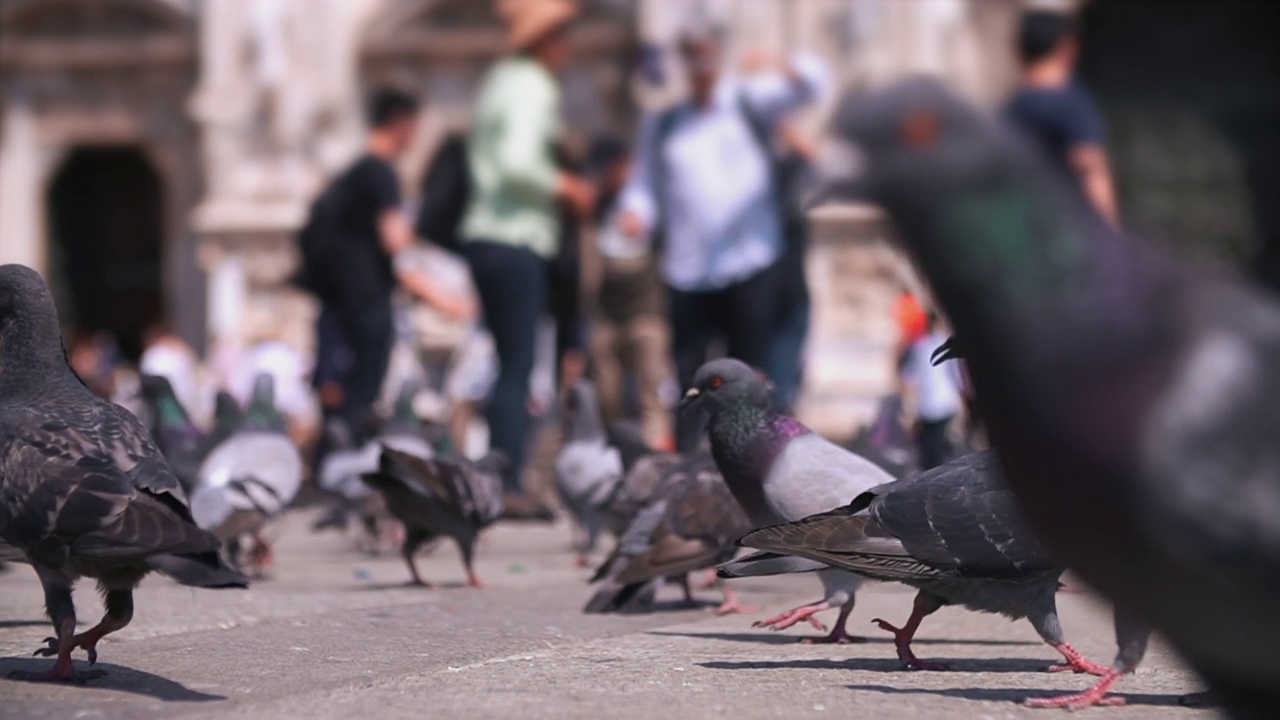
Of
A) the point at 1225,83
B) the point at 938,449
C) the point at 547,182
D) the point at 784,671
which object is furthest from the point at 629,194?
the point at 1225,83

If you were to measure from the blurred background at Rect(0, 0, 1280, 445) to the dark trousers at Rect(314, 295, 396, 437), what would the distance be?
16.3 feet

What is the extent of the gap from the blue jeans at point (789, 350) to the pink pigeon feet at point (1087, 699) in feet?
16.1

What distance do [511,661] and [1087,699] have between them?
136 cm

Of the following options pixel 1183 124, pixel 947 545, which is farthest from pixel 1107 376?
pixel 1183 124

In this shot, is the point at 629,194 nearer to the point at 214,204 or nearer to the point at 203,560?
the point at 203,560

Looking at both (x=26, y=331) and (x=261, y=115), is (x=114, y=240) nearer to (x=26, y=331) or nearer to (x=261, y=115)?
(x=261, y=115)

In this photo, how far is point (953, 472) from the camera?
196 inches

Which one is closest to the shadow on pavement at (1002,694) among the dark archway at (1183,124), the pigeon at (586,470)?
the pigeon at (586,470)

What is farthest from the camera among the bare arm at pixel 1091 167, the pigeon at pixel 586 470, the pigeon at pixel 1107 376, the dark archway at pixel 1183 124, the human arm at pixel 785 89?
the dark archway at pixel 1183 124

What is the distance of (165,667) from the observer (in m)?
4.75

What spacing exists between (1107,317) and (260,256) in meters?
16.5

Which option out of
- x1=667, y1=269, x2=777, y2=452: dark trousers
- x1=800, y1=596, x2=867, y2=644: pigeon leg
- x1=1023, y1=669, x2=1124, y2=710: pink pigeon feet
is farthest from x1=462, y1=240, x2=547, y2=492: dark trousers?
x1=1023, y1=669, x2=1124, y2=710: pink pigeon feet

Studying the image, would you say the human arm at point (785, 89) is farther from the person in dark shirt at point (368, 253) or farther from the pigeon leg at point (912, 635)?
the pigeon leg at point (912, 635)

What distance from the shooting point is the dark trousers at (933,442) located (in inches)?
371
